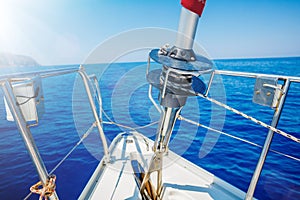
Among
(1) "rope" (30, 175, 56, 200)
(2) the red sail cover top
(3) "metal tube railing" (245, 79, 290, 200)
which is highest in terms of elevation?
(2) the red sail cover top

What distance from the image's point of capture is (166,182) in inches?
67.8

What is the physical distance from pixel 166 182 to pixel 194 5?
157cm

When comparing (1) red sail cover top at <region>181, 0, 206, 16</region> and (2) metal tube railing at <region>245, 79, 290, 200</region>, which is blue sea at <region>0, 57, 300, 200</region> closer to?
(1) red sail cover top at <region>181, 0, 206, 16</region>

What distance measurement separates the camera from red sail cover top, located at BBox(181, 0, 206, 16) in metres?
0.76

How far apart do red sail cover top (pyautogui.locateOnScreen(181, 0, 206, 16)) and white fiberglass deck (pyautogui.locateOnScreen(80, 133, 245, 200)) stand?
1.47 metres

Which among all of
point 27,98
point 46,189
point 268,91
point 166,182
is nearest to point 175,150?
point 166,182

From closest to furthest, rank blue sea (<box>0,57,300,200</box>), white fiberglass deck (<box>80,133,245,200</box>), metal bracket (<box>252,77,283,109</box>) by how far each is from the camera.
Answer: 1. metal bracket (<box>252,77,283,109</box>)
2. white fiberglass deck (<box>80,133,245,200</box>)
3. blue sea (<box>0,57,300,200</box>)

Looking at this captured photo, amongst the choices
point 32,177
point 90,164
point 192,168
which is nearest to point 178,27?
point 192,168

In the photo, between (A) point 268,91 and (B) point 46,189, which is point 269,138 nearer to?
(A) point 268,91

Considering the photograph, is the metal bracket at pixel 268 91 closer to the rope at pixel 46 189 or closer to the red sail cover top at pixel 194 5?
the red sail cover top at pixel 194 5

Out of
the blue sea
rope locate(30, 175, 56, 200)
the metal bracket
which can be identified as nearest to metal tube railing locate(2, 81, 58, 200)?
rope locate(30, 175, 56, 200)

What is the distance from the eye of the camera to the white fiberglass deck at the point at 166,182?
1.56 meters

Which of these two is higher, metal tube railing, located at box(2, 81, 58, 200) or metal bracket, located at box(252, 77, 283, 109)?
metal bracket, located at box(252, 77, 283, 109)

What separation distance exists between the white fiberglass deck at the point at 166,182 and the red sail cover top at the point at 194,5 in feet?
4.82
